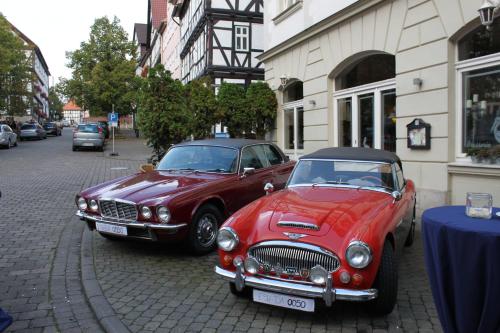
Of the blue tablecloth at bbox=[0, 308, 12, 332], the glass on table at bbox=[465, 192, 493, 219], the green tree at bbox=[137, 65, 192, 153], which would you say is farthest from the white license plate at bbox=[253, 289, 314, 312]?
Answer: the green tree at bbox=[137, 65, 192, 153]

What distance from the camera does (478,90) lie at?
8195 mm

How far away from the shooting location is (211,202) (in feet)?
21.2

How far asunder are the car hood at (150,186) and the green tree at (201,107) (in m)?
7.97

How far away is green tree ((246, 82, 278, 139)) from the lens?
15938mm

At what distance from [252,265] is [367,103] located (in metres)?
8.16

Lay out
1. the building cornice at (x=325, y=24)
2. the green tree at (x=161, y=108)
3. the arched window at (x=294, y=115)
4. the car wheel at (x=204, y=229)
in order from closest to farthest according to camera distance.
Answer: the car wheel at (x=204, y=229)
the building cornice at (x=325, y=24)
the green tree at (x=161, y=108)
the arched window at (x=294, y=115)

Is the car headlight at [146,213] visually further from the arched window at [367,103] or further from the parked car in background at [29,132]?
the parked car in background at [29,132]

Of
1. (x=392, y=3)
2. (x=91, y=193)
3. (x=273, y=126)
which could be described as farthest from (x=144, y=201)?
(x=273, y=126)

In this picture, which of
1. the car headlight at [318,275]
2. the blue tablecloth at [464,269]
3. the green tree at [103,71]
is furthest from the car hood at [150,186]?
the green tree at [103,71]

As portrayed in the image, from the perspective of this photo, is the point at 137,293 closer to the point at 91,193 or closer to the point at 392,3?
the point at 91,193

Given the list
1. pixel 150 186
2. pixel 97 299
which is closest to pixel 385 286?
pixel 97 299

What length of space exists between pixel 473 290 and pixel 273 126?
13723 mm

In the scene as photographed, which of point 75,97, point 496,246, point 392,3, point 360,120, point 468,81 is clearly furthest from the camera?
point 75,97

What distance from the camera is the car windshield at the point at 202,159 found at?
7258 millimetres
